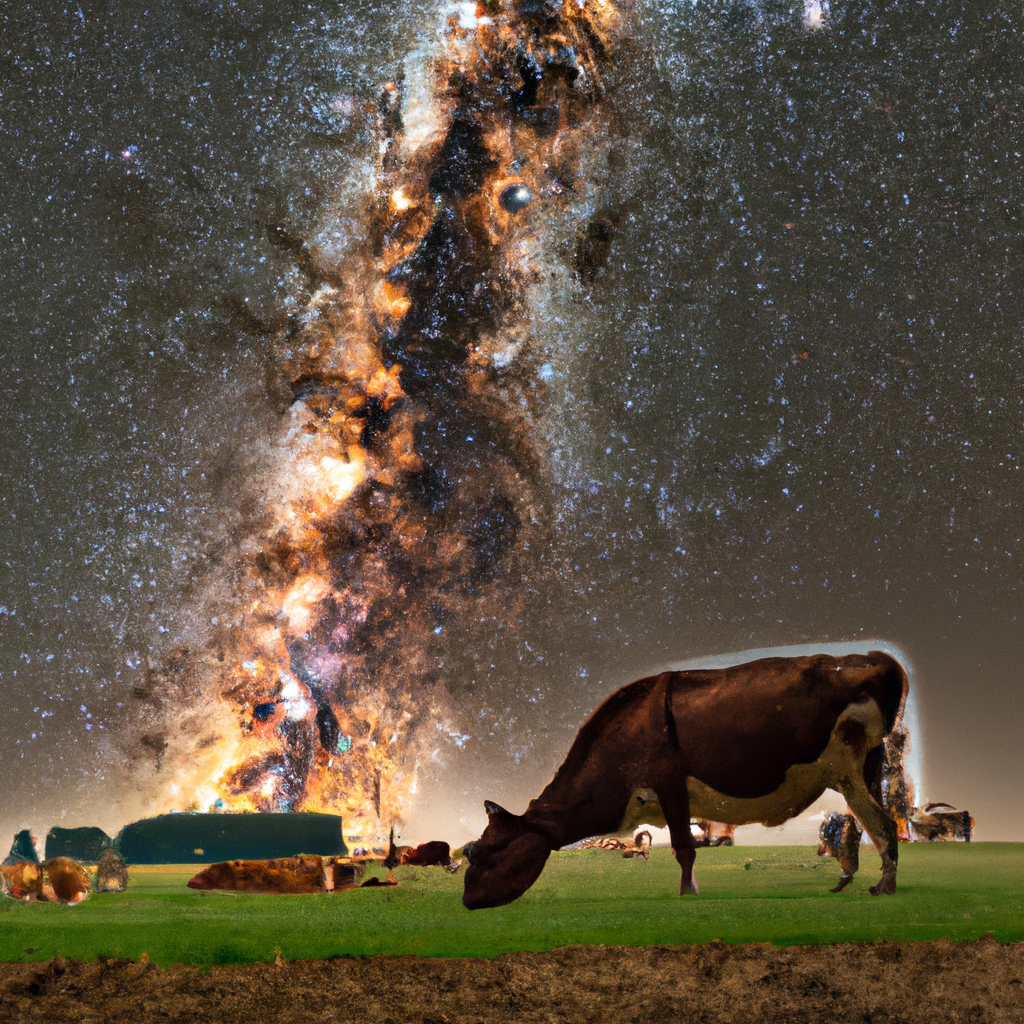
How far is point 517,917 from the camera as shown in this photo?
518cm

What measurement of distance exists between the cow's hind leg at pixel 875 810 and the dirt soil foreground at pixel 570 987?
1.58 ft

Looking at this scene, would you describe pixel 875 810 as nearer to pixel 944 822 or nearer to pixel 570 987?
pixel 570 987

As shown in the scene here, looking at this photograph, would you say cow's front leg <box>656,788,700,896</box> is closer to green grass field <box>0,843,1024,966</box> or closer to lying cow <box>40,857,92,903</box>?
green grass field <box>0,843,1024,966</box>

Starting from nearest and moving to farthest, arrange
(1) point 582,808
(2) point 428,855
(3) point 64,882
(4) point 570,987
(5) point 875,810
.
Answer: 1. (4) point 570,987
2. (5) point 875,810
3. (1) point 582,808
4. (3) point 64,882
5. (2) point 428,855

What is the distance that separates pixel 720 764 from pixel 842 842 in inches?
37.7

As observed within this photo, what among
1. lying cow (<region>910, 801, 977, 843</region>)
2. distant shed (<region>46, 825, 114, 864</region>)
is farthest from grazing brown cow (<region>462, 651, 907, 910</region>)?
distant shed (<region>46, 825, 114, 864</region>)

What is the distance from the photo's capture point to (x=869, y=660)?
17.8 feet

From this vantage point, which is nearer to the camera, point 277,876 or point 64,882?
point 64,882

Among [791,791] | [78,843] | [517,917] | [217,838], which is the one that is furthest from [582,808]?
[78,843]

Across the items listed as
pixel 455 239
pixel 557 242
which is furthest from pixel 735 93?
pixel 455 239

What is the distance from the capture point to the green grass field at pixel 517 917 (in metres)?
4.82

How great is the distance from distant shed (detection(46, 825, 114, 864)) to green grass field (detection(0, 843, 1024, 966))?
2.12 feet

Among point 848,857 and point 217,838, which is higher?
point 217,838

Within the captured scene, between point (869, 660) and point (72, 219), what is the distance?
644 centimetres
